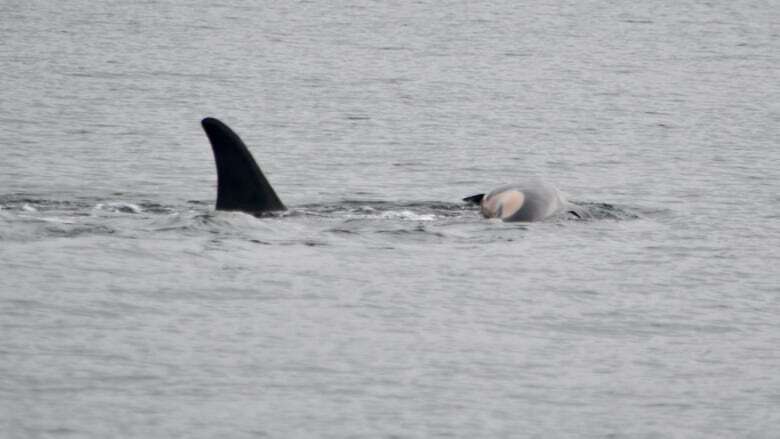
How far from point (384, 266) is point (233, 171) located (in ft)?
6.96

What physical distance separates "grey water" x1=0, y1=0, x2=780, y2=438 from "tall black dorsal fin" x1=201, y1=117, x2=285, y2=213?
281mm

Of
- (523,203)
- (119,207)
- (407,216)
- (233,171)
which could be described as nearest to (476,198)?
(407,216)

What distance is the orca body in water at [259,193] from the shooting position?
58.9ft

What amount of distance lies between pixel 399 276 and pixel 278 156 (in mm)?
10249

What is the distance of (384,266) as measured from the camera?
16875 mm

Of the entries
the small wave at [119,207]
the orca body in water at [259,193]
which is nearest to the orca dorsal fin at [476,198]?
the orca body in water at [259,193]

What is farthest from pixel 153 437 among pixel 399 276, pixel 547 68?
pixel 547 68

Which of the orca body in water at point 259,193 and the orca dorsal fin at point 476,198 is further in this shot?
the orca dorsal fin at point 476,198

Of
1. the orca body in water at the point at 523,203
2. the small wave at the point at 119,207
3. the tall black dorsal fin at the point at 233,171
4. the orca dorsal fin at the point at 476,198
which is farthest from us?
the orca dorsal fin at the point at 476,198

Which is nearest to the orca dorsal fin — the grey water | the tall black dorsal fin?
the grey water

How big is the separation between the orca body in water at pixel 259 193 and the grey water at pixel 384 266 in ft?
0.69

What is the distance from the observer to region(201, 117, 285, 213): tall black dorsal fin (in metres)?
17.9

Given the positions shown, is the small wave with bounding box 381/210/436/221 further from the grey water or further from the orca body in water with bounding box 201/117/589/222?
the orca body in water with bounding box 201/117/589/222

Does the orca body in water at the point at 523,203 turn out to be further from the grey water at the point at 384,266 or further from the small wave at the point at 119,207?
the small wave at the point at 119,207
